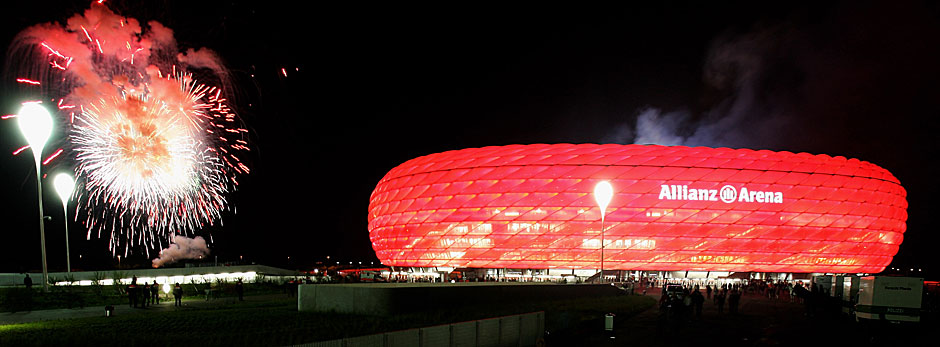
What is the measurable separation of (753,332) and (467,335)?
11225 millimetres

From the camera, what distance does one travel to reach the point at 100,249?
89.0 m

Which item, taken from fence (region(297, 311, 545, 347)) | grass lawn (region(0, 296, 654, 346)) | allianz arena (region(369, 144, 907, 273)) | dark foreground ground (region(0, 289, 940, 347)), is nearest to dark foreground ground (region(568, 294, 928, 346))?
dark foreground ground (region(0, 289, 940, 347))

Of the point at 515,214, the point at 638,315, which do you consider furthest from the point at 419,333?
the point at 515,214

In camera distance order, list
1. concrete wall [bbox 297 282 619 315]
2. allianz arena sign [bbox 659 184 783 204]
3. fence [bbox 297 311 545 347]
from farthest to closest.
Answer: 1. allianz arena sign [bbox 659 184 783 204]
2. concrete wall [bbox 297 282 619 315]
3. fence [bbox 297 311 545 347]

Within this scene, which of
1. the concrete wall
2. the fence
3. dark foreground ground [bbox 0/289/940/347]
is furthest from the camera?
the concrete wall

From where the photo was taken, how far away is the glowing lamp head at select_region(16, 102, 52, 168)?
20859 millimetres

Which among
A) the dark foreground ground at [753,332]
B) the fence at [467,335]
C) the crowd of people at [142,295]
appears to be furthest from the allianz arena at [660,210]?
the fence at [467,335]

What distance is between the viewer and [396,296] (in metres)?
20.2

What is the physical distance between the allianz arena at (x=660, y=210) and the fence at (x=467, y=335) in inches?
1692

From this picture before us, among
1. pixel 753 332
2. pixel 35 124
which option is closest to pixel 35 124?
pixel 35 124

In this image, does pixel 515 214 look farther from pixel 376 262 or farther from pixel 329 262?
pixel 376 262

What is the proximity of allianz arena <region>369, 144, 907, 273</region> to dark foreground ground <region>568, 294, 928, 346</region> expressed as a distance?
31.6 metres

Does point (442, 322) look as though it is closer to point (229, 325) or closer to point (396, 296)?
point (396, 296)

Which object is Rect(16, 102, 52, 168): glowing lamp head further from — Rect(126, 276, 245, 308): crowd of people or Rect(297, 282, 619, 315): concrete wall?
Rect(297, 282, 619, 315): concrete wall
